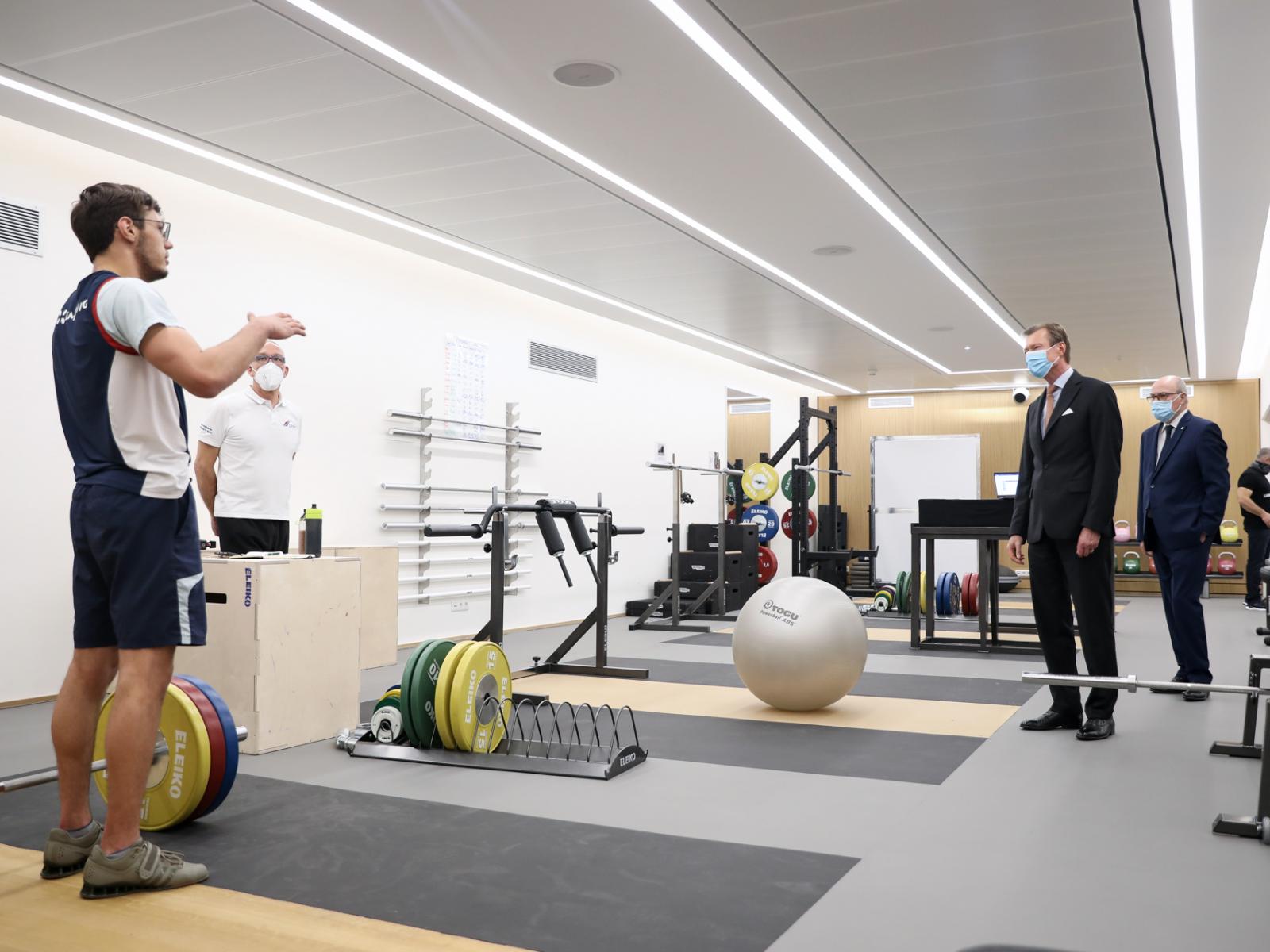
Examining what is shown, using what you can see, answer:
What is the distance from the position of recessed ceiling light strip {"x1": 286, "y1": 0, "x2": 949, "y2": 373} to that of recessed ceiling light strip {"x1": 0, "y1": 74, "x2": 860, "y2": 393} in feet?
4.85

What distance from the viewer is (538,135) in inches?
192

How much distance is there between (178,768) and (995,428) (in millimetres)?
13303

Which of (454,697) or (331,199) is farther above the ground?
(331,199)

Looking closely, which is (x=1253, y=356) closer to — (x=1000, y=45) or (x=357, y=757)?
(x=1000, y=45)

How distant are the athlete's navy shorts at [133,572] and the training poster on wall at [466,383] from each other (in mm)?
4967

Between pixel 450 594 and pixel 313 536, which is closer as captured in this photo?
pixel 313 536

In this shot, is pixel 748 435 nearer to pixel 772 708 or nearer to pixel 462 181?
pixel 462 181

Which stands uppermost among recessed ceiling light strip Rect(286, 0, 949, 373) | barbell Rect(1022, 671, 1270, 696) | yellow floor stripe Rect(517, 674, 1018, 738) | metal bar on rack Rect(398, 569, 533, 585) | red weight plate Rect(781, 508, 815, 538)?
recessed ceiling light strip Rect(286, 0, 949, 373)

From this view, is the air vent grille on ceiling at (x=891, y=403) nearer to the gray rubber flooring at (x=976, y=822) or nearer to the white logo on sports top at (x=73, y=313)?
the gray rubber flooring at (x=976, y=822)

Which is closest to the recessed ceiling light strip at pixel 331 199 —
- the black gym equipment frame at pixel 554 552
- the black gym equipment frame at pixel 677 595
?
the black gym equipment frame at pixel 677 595

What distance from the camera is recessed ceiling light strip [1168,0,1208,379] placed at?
380 centimetres

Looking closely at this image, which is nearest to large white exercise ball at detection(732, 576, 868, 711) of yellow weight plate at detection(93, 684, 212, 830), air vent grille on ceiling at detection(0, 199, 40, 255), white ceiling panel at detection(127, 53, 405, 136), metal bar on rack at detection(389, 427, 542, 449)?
yellow weight plate at detection(93, 684, 212, 830)

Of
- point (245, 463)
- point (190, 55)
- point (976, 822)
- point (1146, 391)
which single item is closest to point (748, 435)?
point (1146, 391)

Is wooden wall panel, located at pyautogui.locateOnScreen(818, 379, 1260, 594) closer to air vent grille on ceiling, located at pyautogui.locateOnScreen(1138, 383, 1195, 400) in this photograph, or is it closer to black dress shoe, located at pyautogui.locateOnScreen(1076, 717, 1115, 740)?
air vent grille on ceiling, located at pyautogui.locateOnScreen(1138, 383, 1195, 400)
